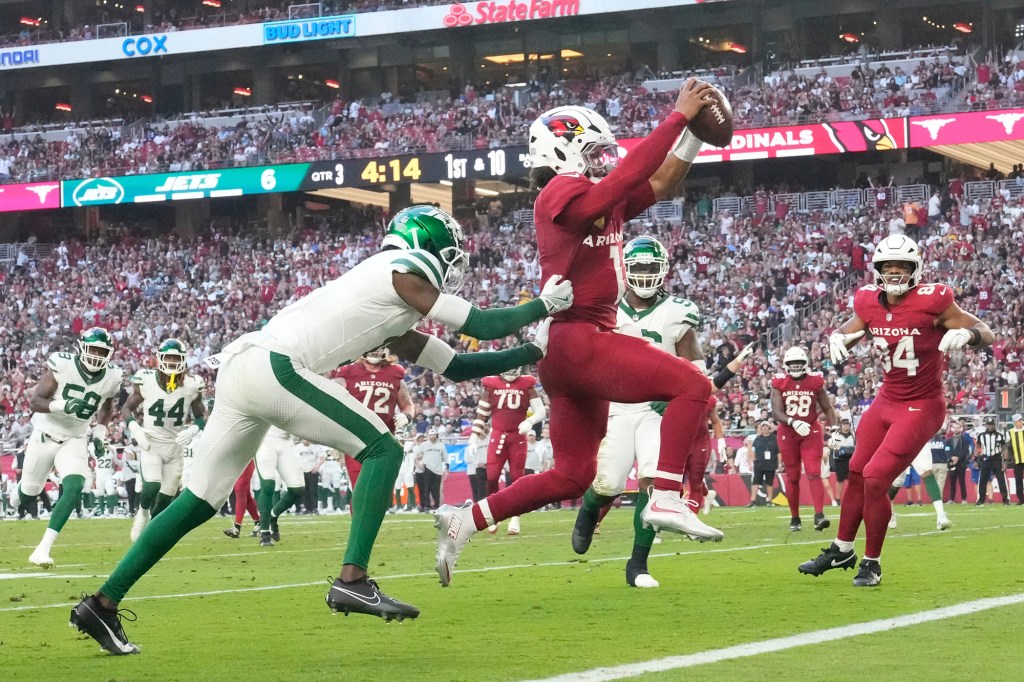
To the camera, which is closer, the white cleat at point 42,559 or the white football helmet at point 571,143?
the white football helmet at point 571,143

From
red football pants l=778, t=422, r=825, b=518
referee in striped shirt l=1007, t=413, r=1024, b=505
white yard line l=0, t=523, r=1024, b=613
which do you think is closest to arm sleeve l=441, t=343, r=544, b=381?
white yard line l=0, t=523, r=1024, b=613

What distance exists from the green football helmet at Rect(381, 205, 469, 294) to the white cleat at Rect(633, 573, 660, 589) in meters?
2.86

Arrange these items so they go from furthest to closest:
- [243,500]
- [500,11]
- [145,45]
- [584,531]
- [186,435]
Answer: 1. [145,45]
2. [500,11]
3. [243,500]
4. [186,435]
5. [584,531]

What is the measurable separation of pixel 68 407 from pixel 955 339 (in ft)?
25.1

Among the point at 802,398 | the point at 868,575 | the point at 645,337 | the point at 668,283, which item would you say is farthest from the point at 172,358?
the point at 668,283

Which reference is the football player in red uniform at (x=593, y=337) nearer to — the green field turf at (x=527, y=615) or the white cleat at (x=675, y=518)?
the white cleat at (x=675, y=518)

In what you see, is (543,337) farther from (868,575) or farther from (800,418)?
(800,418)

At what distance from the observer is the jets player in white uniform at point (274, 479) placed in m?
14.0

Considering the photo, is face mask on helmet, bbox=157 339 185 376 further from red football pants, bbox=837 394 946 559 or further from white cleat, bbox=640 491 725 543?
white cleat, bbox=640 491 725 543

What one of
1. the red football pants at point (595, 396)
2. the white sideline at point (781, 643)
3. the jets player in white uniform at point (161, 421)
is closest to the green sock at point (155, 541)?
the red football pants at point (595, 396)

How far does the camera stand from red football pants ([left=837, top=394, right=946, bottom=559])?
8.04m

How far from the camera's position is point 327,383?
5836mm

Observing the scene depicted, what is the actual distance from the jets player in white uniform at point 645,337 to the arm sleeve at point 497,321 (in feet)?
10.6

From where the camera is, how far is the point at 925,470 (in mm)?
15516
